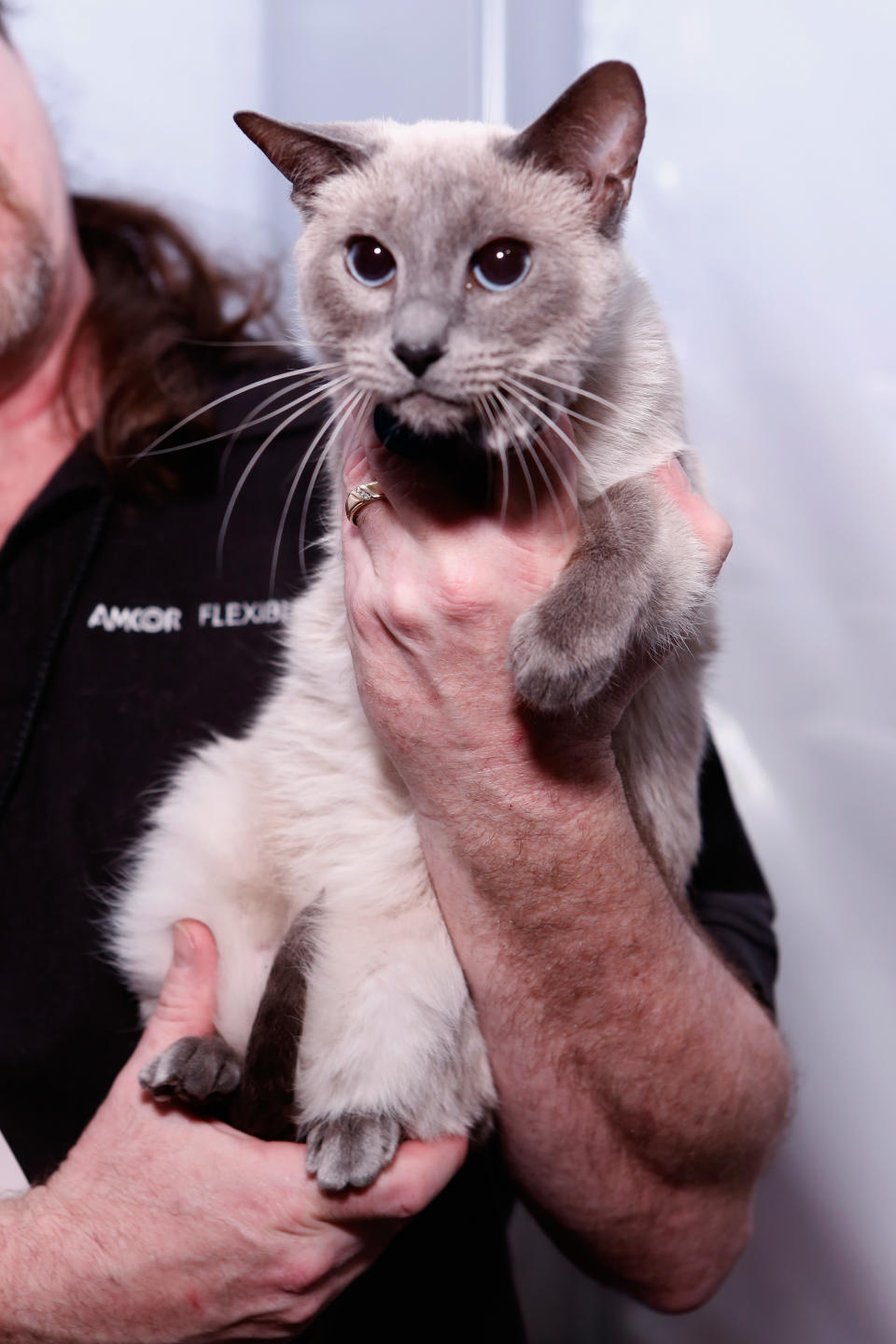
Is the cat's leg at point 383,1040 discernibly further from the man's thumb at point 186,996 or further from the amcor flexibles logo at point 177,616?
the amcor flexibles logo at point 177,616

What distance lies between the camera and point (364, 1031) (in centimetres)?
115

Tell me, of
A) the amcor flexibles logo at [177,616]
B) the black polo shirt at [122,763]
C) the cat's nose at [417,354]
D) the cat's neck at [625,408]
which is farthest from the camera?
the amcor flexibles logo at [177,616]

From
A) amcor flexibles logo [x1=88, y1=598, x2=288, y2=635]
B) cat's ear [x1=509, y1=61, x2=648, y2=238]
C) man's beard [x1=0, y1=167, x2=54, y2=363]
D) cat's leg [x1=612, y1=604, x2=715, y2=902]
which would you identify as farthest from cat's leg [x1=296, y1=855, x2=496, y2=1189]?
man's beard [x1=0, y1=167, x2=54, y2=363]

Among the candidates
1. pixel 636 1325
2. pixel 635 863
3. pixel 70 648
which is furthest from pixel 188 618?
pixel 636 1325

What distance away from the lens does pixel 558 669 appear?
98 cm

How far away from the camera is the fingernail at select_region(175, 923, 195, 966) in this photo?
1261mm

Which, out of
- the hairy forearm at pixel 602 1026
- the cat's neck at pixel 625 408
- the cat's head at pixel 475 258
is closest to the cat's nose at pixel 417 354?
the cat's head at pixel 475 258

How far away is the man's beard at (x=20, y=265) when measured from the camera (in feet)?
5.20

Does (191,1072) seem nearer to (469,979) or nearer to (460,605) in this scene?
(469,979)

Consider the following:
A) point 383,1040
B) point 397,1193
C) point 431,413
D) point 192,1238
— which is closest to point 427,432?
point 431,413

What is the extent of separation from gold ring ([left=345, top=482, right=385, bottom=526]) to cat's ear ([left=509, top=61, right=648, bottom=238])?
0.35 metres

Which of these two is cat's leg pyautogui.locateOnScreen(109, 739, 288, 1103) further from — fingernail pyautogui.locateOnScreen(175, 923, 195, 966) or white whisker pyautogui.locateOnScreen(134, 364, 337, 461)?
white whisker pyautogui.locateOnScreen(134, 364, 337, 461)

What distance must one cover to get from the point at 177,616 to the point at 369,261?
0.70 metres

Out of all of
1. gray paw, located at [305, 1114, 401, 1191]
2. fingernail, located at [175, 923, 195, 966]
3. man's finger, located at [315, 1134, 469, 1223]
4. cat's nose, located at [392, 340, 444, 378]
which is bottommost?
man's finger, located at [315, 1134, 469, 1223]
